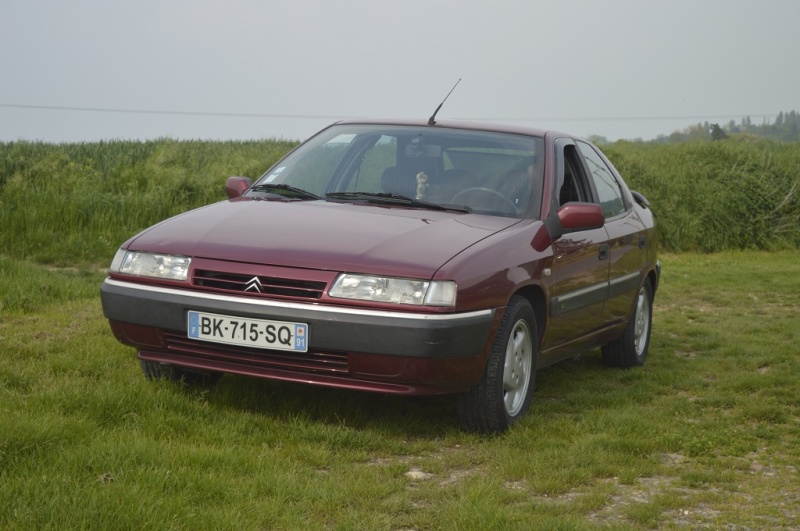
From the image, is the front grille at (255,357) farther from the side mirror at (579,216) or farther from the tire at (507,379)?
the side mirror at (579,216)

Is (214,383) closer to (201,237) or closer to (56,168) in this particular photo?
(201,237)

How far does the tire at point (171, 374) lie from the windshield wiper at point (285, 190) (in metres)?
1.10

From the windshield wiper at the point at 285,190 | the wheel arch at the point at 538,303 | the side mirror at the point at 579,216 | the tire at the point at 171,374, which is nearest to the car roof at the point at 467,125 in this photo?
the side mirror at the point at 579,216

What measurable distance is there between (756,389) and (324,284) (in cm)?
342

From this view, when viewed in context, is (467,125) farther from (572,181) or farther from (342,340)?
(342,340)

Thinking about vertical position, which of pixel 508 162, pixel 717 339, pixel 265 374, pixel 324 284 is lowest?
pixel 717 339

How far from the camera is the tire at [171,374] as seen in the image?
6.07 meters

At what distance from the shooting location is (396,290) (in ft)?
17.0

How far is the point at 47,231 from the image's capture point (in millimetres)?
13117

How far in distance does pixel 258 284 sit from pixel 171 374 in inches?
40.9

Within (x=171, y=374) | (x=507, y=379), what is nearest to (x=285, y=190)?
(x=171, y=374)

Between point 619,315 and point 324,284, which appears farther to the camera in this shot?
point 619,315

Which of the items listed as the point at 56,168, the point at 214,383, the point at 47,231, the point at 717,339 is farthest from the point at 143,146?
the point at 214,383

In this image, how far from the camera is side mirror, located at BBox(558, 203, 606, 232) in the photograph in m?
6.32
